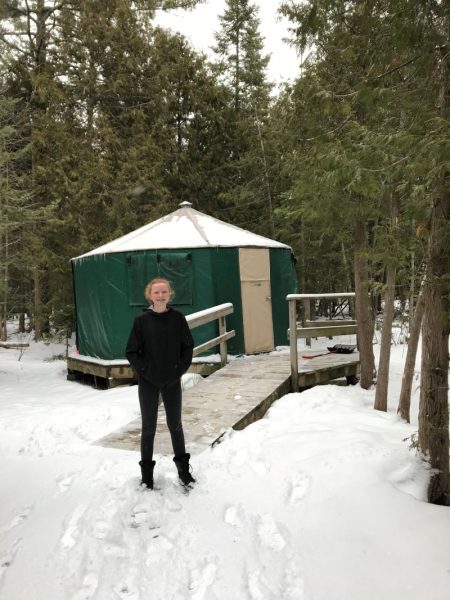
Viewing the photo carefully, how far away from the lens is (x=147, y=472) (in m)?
3.27

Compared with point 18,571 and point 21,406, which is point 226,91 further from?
point 18,571

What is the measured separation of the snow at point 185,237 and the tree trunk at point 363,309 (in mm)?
2732

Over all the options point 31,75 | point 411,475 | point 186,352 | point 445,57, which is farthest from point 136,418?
point 31,75

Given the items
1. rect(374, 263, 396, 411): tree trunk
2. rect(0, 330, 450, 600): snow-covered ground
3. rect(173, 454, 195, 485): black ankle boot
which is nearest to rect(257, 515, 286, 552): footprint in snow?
rect(0, 330, 450, 600): snow-covered ground

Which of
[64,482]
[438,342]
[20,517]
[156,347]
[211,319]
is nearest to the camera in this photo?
[20,517]

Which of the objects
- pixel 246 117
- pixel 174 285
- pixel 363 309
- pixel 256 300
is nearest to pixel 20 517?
pixel 363 309

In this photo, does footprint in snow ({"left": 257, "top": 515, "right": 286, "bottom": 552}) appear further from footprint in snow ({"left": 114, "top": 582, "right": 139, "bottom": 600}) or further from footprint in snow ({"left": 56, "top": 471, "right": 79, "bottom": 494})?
footprint in snow ({"left": 56, "top": 471, "right": 79, "bottom": 494})

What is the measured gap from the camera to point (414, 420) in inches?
239

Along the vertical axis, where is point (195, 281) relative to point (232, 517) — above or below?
above

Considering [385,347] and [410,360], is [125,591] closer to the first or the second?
[410,360]

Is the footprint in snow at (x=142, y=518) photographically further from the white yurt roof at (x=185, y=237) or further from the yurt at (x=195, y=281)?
the white yurt roof at (x=185, y=237)

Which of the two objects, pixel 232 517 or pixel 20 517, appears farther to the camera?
pixel 20 517

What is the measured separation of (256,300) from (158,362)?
6.19 m

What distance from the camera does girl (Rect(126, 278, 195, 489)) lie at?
3.29 m
